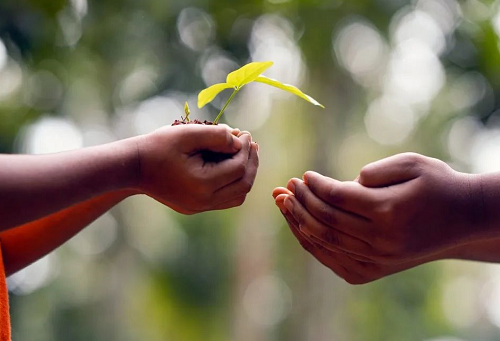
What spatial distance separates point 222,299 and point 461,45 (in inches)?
83.9

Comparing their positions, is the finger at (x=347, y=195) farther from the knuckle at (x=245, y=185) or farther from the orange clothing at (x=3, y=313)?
the orange clothing at (x=3, y=313)

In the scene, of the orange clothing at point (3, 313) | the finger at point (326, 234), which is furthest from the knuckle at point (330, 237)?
the orange clothing at point (3, 313)

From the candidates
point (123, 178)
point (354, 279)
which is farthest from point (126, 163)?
point (354, 279)

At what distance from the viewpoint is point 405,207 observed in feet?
1.86

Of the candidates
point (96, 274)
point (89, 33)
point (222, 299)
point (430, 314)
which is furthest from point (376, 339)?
point (89, 33)

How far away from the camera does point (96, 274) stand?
Result: 14.1 feet

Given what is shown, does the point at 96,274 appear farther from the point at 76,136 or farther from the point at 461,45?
the point at 461,45

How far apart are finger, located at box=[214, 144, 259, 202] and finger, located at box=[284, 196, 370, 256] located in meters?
0.05

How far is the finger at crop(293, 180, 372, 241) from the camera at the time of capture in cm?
58

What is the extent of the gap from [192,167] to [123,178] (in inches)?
2.7

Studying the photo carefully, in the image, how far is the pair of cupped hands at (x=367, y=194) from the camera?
566mm

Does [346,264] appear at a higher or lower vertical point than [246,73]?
lower

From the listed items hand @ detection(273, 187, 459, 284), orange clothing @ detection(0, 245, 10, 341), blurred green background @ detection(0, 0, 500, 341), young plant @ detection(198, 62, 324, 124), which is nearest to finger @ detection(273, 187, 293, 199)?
hand @ detection(273, 187, 459, 284)

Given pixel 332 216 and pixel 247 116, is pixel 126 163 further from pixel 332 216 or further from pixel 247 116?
pixel 247 116
